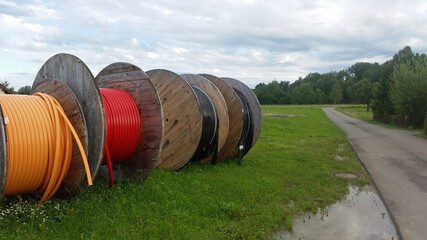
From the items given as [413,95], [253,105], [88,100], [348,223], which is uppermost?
[413,95]

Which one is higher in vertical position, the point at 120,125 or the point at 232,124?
the point at 120,125

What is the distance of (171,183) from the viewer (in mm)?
6520

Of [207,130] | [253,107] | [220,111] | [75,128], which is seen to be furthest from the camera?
[253,107]

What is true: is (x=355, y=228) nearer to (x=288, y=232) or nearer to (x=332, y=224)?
(x=332, y=224)

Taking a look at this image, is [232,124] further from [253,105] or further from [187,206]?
[187,206]

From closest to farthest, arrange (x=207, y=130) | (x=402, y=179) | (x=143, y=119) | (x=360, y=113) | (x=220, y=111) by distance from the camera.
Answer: (x=143, y=119) < (x=207, y=130) < (x=402, y=179) < (x=220, y=111) < (x=360, y=113)

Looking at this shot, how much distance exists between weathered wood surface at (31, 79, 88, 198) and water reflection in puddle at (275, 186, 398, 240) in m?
3.02

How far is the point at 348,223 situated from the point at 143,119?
3.97 m

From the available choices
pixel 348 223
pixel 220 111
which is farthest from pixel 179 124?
pixel 348 223

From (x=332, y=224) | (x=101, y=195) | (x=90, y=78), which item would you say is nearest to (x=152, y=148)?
(x=101, y=195)

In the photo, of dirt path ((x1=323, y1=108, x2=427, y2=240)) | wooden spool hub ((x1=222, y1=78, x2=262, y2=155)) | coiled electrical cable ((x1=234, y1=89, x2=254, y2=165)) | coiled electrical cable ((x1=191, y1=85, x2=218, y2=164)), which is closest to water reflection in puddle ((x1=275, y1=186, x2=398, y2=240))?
dirt path ((x1=323, y1=108, x2=427, y2=240))

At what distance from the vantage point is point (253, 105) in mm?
10570

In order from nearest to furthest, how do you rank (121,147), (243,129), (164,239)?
(164,239)
(121,147)
(243,129)

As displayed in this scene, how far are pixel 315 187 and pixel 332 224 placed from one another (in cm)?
209
